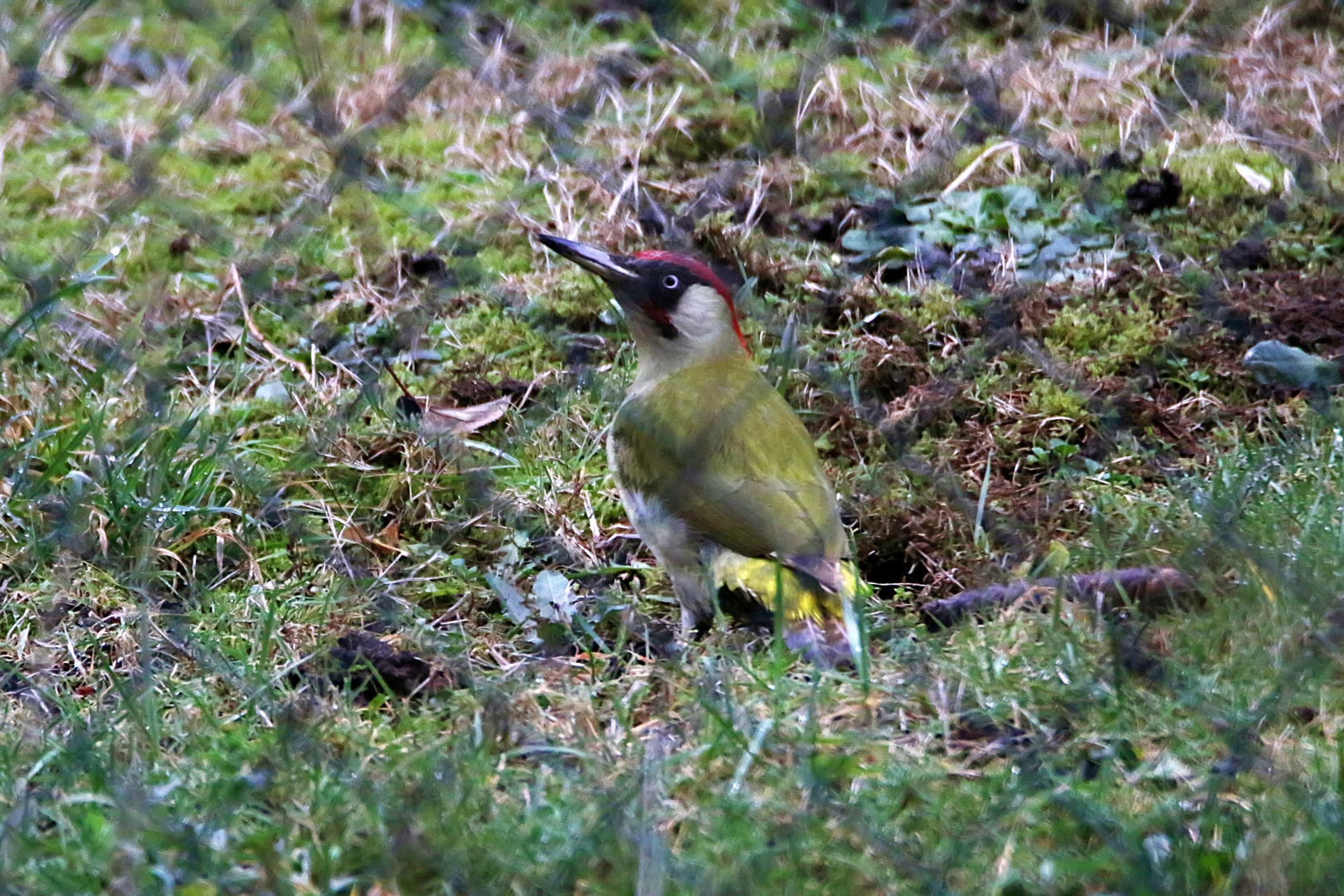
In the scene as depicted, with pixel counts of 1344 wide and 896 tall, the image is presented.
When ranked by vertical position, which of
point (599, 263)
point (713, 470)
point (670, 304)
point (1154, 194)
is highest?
point (599, 263)

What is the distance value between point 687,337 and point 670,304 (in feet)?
0.32

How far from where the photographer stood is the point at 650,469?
→ 340cm

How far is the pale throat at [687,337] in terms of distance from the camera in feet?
12.3

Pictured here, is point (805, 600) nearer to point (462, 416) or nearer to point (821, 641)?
point (821, 641)

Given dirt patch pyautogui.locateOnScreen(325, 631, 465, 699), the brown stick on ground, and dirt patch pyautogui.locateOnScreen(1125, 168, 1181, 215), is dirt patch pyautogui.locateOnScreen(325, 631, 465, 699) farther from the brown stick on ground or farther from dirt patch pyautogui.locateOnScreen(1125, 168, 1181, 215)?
dirt patch pyautogui.locateOnScreen(1125, 168, 1181, 215)

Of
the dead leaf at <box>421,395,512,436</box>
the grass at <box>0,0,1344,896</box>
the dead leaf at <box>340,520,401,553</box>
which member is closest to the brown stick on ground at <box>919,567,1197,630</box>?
the grass at <box>0,0,1344,896</box>

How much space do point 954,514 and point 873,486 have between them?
24cm

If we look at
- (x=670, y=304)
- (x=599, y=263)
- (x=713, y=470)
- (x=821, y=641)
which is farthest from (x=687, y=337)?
(x=821, y=641)

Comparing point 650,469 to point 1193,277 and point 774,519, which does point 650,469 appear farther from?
point 1193,277

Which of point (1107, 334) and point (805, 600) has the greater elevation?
point (805, 600)

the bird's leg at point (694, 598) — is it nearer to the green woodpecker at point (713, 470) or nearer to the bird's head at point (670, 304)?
the green woodpecker at point (713, 470)

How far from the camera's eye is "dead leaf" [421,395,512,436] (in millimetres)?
3918

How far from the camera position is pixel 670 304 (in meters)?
3.74

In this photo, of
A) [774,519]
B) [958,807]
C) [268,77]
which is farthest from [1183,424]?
[268,77]
